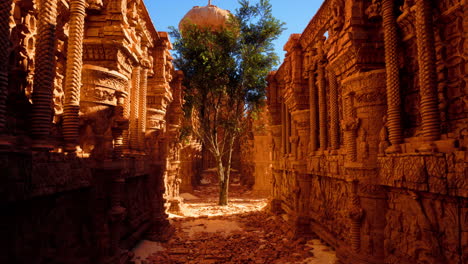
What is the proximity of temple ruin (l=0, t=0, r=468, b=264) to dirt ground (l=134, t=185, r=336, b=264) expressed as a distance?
1.63 ft

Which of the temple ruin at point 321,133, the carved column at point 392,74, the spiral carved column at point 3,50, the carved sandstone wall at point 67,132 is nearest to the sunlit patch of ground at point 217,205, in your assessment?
the temple ruin at point 321,133

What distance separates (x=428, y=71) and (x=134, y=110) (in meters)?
6.80

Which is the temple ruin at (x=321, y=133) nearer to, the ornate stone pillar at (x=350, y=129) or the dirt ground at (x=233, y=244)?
the ornate stone pillar at (x=350, y=129)

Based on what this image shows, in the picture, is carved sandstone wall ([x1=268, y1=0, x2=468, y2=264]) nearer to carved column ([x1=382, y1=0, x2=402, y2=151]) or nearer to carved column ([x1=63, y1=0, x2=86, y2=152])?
carved column ([x1=382, y1=0, x2=402, y2=151])

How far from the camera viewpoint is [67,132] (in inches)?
176

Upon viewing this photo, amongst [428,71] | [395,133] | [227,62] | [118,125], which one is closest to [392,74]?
[428,71]

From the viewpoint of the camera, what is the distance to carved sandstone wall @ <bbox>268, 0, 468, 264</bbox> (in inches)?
139

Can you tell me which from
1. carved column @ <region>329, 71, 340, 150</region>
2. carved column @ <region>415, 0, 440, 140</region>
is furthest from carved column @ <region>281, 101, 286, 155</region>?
carved column @ <region>415, 0, 440, 140</region>

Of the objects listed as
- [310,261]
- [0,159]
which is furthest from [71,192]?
[310,261]

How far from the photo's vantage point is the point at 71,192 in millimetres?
4371

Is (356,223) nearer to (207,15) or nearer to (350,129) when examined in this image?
(350,129)

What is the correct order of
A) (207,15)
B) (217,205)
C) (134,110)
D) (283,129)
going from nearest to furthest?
(134,110) < (283,129) < (217,205) < (207,15)

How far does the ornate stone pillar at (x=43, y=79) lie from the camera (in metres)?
3.57

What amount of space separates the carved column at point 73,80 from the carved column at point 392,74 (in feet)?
15.9
